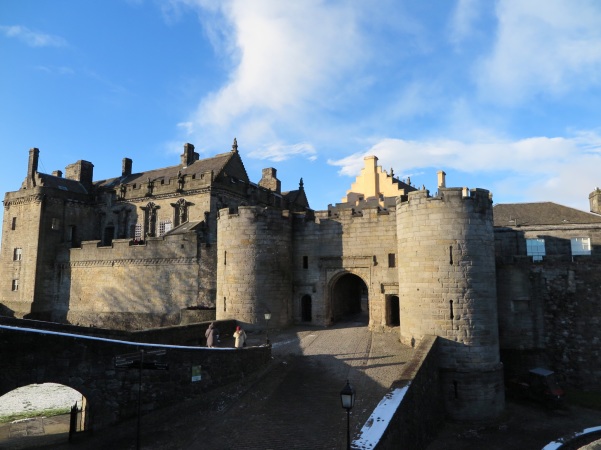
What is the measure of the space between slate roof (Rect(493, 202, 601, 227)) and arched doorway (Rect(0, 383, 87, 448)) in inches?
992

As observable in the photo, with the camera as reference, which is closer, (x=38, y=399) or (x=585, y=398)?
(x=38, y=399)

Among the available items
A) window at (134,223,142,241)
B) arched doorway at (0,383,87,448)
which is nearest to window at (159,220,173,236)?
window at (134,223,142,241)

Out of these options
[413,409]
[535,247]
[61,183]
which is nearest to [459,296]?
[413,409]

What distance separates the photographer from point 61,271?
32656 millimetres

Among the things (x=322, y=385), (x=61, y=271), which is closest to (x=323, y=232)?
(x=322, y=385)

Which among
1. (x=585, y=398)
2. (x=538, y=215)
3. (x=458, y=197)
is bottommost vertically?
(x=585, y=398)

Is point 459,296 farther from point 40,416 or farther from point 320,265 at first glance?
point 40,416

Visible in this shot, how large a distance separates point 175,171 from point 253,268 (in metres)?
18.2

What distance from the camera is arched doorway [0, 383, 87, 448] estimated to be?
11.7 metres

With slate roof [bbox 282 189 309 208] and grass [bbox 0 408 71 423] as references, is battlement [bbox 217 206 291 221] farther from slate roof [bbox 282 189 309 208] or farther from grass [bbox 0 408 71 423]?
slate roof [bbox 282 189 309 208]

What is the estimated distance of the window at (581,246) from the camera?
81.1 ft

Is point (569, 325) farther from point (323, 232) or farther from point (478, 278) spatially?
point (323, 232)

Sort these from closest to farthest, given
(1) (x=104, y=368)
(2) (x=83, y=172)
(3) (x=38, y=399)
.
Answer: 1. (1) (x=104, y=368)
2. (3) (x=38, y=399)
3. (2) (x=83, y=172)

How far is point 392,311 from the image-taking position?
71.4 ft
